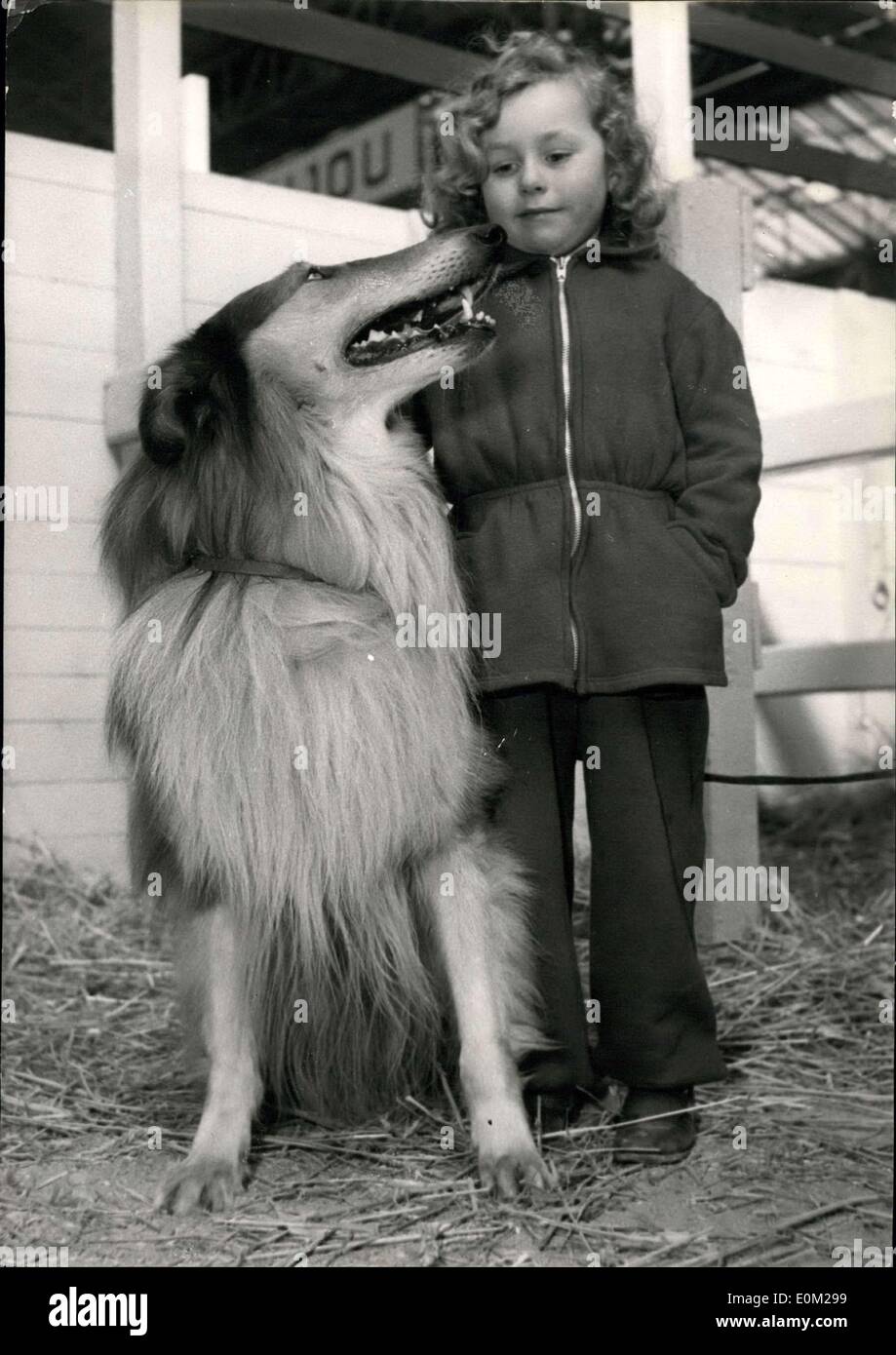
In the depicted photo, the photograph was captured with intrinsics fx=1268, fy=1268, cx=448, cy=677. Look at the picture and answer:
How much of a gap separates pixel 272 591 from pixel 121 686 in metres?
0.27

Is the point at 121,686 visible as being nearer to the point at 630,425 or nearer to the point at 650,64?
the point at 630,425

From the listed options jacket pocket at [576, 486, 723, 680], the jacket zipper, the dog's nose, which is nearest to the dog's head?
the dog's nose

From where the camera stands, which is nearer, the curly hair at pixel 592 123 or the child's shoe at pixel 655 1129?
the child's shoe at pixel 655 1129

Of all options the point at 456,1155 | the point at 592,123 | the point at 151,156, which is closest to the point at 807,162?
the point at 151,156

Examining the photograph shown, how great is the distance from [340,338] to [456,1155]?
1.26m

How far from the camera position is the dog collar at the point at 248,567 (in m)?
1.88

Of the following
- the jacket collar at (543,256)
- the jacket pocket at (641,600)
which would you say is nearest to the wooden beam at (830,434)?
the jacket collar at (543,256)

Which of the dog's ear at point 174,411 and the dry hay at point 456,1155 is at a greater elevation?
the dog's ear at point 174,411

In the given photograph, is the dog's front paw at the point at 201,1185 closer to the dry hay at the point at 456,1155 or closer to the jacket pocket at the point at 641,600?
the dry hay at the point at 456,1155

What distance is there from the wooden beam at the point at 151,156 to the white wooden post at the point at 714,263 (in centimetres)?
107

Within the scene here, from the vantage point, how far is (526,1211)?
167 centimetres

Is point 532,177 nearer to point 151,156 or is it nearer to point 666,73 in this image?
point 666,73

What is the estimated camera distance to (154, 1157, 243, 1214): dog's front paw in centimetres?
174
